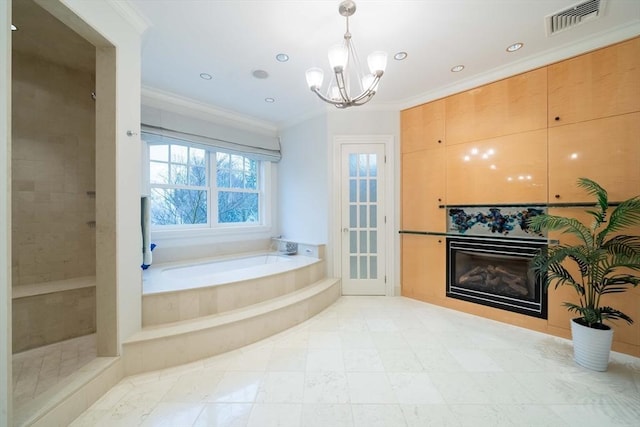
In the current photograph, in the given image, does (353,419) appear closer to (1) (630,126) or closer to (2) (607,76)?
(1) (630,126)

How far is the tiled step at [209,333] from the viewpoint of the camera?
1772 millimetres

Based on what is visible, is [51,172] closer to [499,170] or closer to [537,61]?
[499,170]

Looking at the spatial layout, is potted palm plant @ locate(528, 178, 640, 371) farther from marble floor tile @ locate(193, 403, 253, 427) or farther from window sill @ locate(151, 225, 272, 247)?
window sill @ locate(151, 225, 272, 247)

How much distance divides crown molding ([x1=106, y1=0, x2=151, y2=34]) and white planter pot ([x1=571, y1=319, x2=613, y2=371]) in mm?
Result: 4115

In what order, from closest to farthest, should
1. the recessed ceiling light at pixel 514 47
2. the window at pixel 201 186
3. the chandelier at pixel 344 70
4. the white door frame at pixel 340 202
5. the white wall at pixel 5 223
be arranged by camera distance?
the white wall at pixel 5 223
the chandelier at pixel 344 70
the recessed ceiling light at pixel 514 47
the window at pixel 201 186
the white door frame at pixel 340 202

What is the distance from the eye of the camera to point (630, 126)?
197 centimetres

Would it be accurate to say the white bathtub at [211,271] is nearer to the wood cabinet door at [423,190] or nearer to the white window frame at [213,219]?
the white window frame at [213,219]

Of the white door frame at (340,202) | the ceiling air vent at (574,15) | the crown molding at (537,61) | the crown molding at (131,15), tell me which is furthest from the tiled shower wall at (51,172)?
the ceiling air vent at (574,15)

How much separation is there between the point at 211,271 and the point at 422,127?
332 centimetres

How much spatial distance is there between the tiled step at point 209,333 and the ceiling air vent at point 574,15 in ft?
10.7

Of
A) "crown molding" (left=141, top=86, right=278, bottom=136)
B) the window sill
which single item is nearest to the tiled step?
the window sill

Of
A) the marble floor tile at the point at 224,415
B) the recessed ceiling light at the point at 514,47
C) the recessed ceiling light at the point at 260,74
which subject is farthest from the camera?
the recessed ceiling light at the point at 260,74

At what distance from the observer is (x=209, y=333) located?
1985 mm

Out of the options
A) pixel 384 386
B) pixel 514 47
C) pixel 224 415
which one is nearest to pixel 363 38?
pixel 514 47
